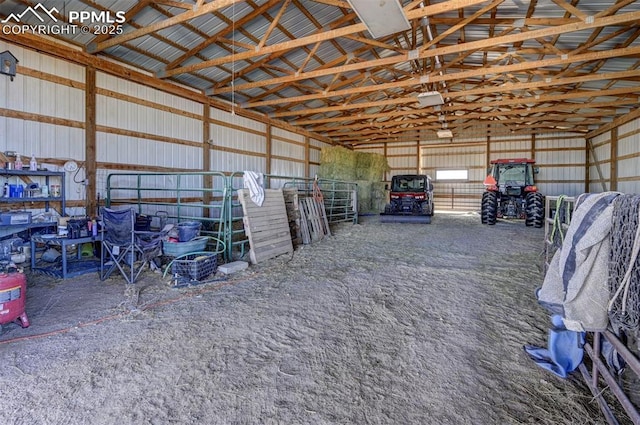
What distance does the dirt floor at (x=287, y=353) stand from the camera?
1809mm

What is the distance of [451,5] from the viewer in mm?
4859

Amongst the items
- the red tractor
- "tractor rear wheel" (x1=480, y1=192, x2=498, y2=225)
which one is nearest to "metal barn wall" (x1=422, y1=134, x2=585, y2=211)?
the red tractor

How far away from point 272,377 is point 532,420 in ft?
4.95

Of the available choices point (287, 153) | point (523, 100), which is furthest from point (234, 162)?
point (523, 100)

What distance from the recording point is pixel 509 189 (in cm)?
1059

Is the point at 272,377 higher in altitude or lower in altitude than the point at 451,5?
lower

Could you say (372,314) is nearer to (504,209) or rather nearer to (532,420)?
(532,420)

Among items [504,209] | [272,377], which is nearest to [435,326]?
[272,377]

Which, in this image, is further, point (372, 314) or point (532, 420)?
point (372, 314)

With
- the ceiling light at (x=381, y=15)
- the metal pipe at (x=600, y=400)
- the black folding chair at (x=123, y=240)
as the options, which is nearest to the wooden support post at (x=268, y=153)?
the ceiling light at (x=381, y=15)

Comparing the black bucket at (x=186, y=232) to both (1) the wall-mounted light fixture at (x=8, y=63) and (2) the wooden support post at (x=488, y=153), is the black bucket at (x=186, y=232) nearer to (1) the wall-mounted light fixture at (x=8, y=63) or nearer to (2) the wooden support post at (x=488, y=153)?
(1) the wall-mounted light fixture at (x=8, y=63)

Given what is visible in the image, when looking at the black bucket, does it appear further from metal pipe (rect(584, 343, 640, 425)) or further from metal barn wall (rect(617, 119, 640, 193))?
metal barn wall (rect(617, 119, 640, 193))

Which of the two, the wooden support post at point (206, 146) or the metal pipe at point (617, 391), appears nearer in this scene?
the metal pipe at point (617, 391)

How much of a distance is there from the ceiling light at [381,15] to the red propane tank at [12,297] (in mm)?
4369
